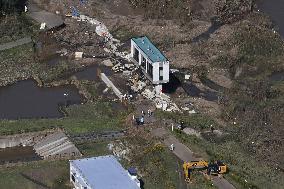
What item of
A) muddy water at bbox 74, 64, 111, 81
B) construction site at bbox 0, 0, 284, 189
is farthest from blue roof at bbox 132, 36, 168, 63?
muddy water at bbox 74, 64, 111, 81

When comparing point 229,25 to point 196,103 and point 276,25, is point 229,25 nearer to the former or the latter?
point 276,25

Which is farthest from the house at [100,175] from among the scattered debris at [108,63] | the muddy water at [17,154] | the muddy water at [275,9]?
the muddy water at [275,9]

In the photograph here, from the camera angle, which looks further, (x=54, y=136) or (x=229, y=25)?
(x=229, y=25)

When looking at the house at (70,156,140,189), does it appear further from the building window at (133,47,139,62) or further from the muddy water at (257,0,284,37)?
the muddy water at (257,0,284,37)

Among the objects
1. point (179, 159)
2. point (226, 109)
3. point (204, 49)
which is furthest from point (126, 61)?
point (179, 159)

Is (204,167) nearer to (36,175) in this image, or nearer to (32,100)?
(36,175)

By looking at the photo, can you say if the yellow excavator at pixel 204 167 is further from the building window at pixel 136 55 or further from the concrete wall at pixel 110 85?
the building window at pixel 136 55
